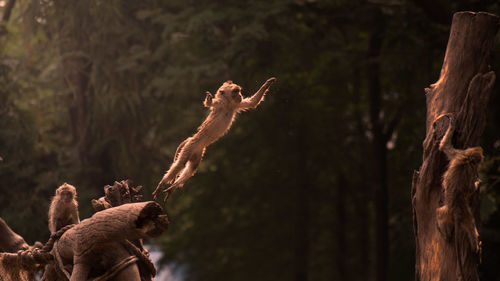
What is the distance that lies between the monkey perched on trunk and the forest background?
9458 mm

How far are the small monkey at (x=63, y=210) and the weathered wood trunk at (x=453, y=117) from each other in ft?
9.14

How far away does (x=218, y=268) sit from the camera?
18484 mm

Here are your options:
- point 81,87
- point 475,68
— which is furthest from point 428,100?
point 81,87

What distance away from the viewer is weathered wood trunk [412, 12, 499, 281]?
5.30m

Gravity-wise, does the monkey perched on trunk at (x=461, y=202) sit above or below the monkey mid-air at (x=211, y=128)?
below

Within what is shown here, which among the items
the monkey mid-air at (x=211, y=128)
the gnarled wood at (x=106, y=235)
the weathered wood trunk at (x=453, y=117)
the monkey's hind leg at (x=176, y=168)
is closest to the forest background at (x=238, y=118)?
the weathered wood trunk at (x=453, y=117)

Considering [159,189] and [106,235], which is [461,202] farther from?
[106,235]

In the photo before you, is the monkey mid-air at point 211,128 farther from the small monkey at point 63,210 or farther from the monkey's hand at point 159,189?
the small monkey at point 63,210

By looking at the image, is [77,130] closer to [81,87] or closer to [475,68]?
[81,87]

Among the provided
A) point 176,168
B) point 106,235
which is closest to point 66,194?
point 106,235

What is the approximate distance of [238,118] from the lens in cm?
1683

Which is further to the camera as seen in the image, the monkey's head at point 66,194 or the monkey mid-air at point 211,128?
the monkey's head at point 66,194

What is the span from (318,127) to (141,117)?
14.8ft

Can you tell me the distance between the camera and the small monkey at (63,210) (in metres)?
5.44
